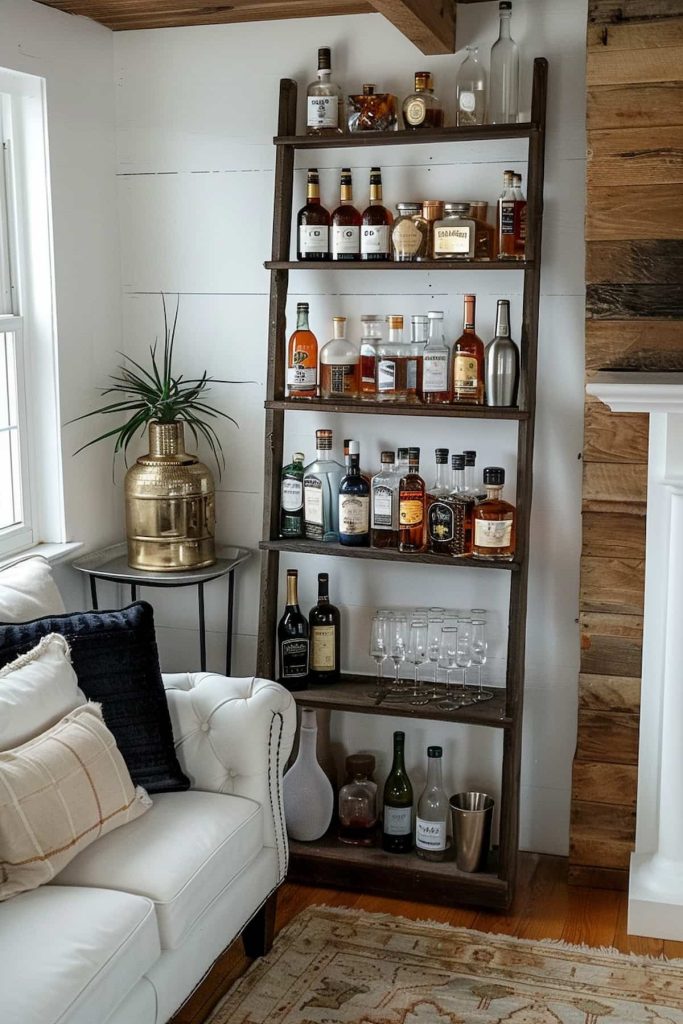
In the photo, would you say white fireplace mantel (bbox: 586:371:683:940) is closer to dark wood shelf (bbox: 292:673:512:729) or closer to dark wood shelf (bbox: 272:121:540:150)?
dark wood shelf (bbox: 292:673:512:729)

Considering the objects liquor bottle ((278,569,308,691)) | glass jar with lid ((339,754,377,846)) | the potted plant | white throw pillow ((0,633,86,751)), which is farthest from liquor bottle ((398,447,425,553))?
white throw pillow ((0,633,86,751))

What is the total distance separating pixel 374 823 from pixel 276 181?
185 centimetres

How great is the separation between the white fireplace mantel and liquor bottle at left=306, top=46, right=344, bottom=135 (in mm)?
999

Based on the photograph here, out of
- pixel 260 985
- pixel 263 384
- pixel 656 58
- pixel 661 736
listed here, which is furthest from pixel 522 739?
pixel 656 58

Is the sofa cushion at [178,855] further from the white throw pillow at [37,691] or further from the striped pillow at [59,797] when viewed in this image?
the white throw pillow at [37,691]

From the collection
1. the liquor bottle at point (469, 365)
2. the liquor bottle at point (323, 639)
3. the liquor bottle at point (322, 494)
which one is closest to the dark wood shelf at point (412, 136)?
the liquor bottle at point (469, 365)

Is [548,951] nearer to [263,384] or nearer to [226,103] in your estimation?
[263,384]

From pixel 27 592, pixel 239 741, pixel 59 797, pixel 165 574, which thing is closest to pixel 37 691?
pixel 59 797

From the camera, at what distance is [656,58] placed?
111 inches

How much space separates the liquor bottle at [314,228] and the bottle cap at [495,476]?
0.74m

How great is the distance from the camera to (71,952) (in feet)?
6.44

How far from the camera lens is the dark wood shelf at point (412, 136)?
2904 millimetres

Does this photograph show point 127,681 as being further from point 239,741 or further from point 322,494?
point 322,494

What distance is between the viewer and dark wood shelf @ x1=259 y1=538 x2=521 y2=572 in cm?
296
